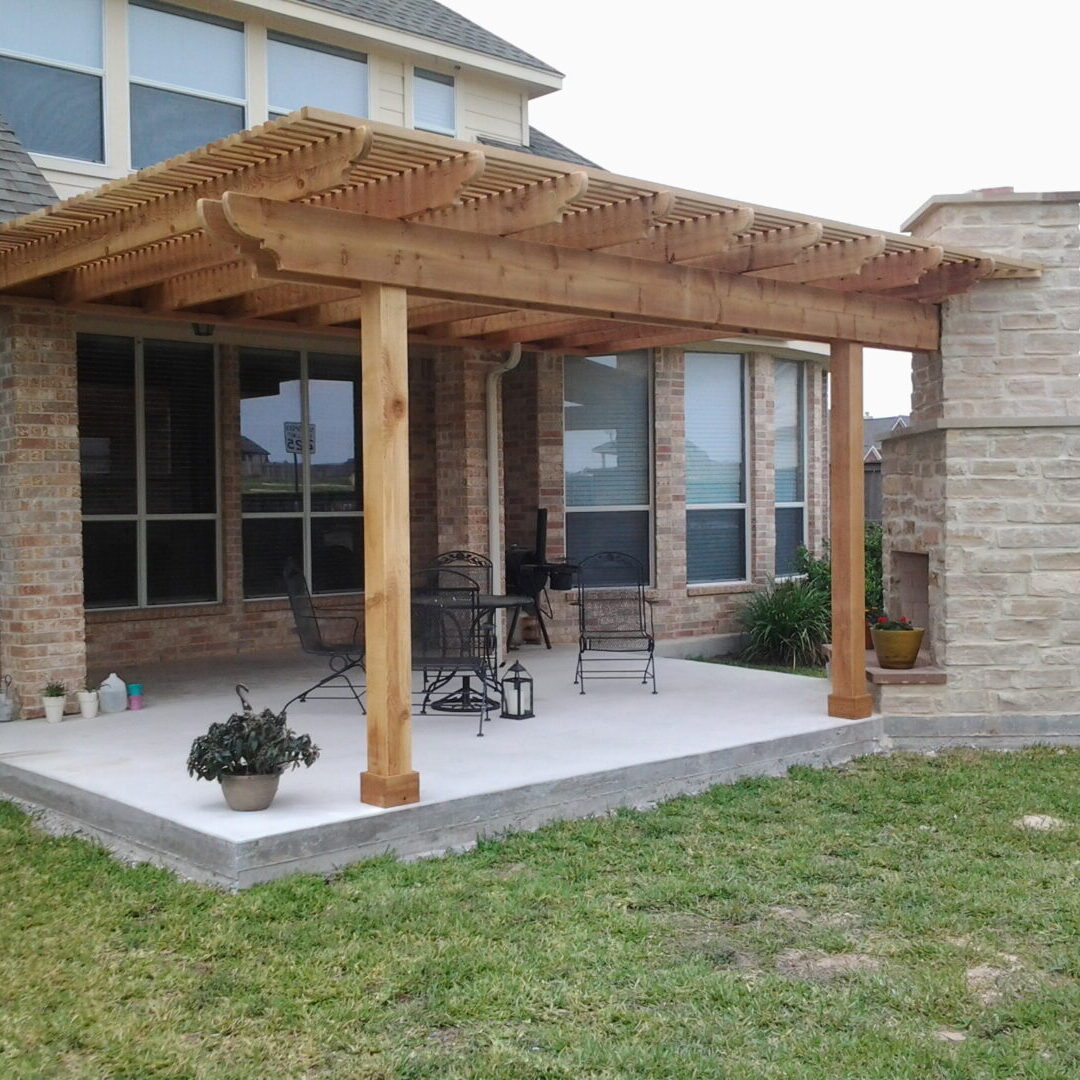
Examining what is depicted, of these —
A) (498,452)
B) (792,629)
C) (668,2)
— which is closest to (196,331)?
(498,452)

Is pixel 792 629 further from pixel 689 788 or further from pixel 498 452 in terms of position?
pixel 689 788

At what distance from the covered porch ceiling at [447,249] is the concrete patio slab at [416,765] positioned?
2214mm

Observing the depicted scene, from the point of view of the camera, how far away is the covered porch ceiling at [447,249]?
4863 millimetres

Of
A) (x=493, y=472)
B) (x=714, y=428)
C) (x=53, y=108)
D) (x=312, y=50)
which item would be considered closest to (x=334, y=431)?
(x=493, y=472)

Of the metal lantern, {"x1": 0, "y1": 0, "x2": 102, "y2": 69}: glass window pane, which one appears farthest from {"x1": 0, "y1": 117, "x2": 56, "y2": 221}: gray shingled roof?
the metal lantern

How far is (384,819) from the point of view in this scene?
5219mm

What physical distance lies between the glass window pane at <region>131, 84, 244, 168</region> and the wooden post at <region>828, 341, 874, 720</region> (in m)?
4.74

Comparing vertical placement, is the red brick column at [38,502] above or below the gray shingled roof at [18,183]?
below

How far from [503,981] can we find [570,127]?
2635cm

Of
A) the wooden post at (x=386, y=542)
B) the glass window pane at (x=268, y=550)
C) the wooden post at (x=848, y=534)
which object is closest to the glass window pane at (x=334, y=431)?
the glass window pane at (x=268, y=550)

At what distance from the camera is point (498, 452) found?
10008mm

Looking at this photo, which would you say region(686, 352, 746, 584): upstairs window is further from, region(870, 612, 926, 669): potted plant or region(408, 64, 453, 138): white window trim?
region(870, 612, 926, 669): potted plant

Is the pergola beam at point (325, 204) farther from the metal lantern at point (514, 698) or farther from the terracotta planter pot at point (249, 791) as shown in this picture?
the metal lantern at point (514, 698)

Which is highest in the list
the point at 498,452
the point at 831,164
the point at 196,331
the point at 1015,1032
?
the point at 831,164
